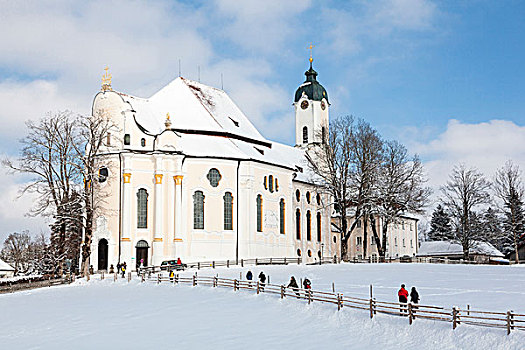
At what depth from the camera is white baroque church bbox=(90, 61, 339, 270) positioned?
158ft

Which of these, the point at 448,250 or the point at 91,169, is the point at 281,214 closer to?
the point at 91,169

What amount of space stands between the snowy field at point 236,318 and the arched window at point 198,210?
11988 mm

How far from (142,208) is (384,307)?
95.4 feet

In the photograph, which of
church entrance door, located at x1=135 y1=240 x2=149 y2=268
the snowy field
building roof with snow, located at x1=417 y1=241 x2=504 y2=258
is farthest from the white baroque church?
building roof with snow, located at x1=417 y1=241 x2=504 y2=258

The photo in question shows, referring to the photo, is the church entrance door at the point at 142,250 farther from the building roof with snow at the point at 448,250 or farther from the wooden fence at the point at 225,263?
the building roof with snow at the point at 448,250

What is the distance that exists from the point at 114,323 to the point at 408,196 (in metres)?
34.7

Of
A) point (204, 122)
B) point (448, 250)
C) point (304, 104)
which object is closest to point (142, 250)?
point (204, 122)

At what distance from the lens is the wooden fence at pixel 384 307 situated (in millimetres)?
20094

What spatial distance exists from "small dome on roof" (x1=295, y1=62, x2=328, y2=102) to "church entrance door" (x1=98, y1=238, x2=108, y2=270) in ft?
113

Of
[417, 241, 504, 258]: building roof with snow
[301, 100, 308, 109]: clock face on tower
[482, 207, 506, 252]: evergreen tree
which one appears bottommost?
[417, 241, 504, 258]: building roof with snow

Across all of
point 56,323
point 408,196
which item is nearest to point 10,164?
point 56,323

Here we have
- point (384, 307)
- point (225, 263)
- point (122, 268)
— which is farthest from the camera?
point (225, 263)

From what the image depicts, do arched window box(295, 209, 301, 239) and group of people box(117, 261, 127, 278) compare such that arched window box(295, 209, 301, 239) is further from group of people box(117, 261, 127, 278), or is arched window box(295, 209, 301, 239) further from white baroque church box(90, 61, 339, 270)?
group of people box(117, 261, 127, 278)

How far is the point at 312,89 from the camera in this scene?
7400cm
